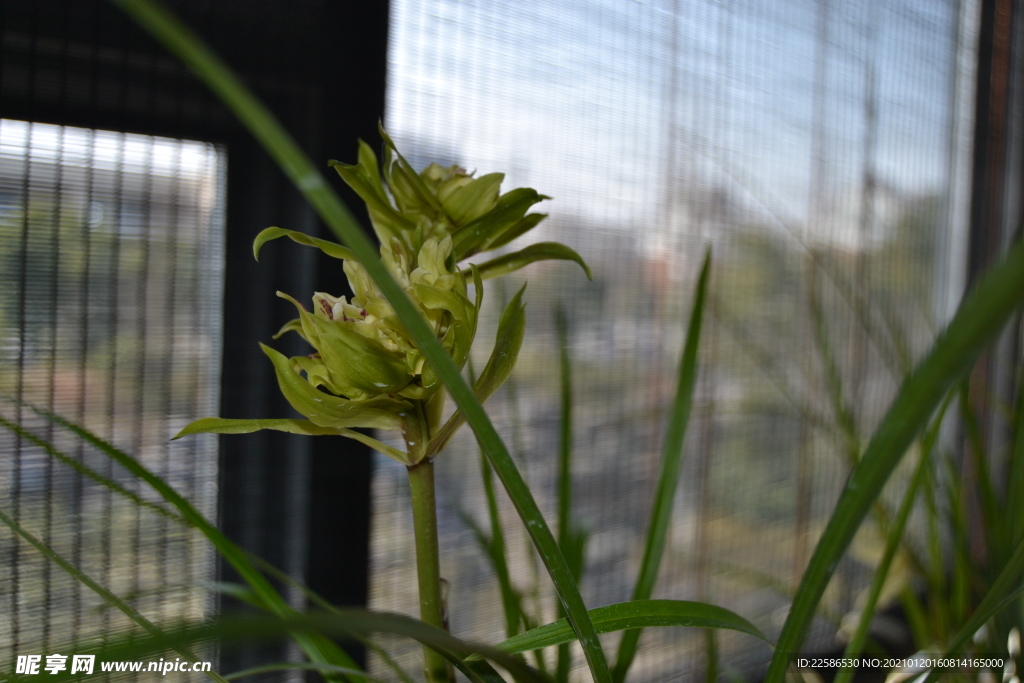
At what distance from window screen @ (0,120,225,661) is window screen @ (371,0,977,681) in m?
0.18

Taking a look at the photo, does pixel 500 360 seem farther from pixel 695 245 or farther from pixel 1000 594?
pixel 695 245

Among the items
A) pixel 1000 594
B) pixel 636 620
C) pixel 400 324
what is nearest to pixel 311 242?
pixel 400 324

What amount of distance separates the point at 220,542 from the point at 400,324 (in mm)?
132

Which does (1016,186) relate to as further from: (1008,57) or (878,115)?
(878,115)

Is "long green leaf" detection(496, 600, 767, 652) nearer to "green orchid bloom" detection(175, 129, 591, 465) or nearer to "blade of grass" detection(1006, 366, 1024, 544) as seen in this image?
"green orchid bloom" detection(175, 129, 591, 465)

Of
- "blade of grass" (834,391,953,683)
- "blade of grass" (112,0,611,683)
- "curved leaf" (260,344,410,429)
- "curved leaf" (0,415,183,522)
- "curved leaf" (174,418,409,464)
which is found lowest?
"blade of grass" (834,391,953,683)

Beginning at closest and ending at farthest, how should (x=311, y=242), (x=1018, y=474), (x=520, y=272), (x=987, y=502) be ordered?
(x=311, y=242), (x=1018, y=474), (x=987, y=502), (x=520, y=272)

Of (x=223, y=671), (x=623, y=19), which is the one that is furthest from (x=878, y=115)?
(x=223, y=671)

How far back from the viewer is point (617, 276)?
715 mm

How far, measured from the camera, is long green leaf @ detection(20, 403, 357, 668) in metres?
0.23

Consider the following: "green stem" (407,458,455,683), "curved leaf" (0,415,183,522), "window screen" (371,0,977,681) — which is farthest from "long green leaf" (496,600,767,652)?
"window screen" (371,0,977,681)

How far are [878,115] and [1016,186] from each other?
1.66ft

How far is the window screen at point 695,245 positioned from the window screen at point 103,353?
18 centimetres

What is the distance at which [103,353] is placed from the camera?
→ 43 centimetres
